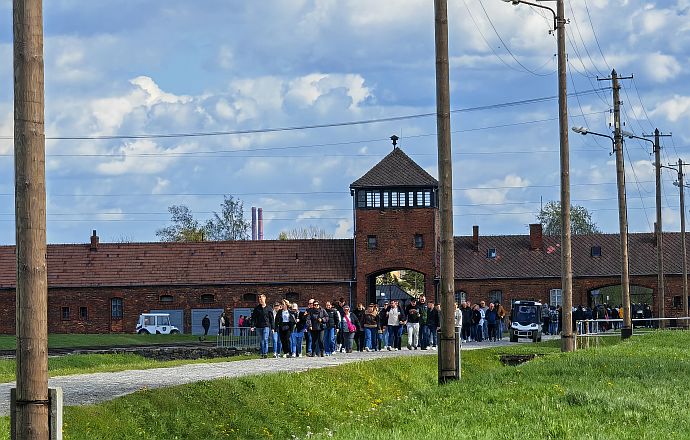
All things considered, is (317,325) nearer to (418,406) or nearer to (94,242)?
(418,406)

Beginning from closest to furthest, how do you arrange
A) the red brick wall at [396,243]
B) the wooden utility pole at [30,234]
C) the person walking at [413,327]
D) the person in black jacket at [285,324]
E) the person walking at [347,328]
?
the wooden utility pole at [30,234] → the person in black jacket at [285,324] → the person walking at [347,328] → the person walking at [413,327] → the red brick wall at [396,243]

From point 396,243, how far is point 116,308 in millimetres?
16727

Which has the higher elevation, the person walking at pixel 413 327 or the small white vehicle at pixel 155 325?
the person walking at pixel 413 327

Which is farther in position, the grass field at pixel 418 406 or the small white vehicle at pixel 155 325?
the small white vehicle at pixel 155 325

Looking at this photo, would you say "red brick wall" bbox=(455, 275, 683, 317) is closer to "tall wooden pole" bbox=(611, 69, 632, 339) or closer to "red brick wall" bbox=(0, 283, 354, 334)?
"red brick wall" bbox=(0, 283, 354, 334)

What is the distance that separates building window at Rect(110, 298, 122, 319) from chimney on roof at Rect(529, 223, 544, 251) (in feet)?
87.8

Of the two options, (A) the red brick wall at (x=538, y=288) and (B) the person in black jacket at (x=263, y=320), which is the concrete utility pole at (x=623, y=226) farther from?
(A) the red brick wall at (x=538, y=288)

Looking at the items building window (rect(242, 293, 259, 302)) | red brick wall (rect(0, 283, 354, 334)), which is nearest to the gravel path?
red brick wall (rect(0, 283, 354, 334))

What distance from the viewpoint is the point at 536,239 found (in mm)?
81438

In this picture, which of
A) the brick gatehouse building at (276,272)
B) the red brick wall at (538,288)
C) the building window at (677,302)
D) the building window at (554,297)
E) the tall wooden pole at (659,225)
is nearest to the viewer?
the tall wooden pole at (659,225)

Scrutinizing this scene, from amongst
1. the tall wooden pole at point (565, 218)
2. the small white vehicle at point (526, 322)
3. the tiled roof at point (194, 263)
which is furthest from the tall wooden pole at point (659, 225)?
the tall wooden pole at point (565, 218)

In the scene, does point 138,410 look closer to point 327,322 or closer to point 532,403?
point 532,403

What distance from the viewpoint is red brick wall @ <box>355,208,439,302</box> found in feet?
231

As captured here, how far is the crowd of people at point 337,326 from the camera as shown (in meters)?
33.5
